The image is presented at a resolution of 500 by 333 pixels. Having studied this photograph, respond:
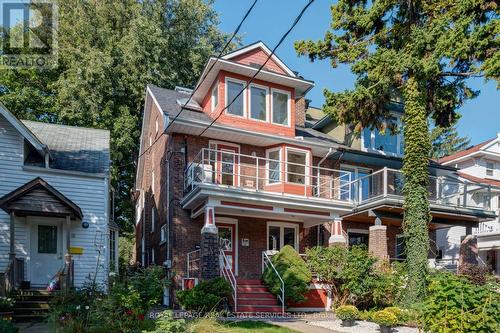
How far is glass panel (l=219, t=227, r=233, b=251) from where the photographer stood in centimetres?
1777

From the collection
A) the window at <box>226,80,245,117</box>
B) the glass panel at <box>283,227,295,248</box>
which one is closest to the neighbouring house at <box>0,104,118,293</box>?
the window at <box>226,80,245,117</box>

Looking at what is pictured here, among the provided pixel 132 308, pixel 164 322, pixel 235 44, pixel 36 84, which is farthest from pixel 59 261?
pixel 235 44

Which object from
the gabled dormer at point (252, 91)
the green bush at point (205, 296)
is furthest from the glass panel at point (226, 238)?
the gabled dormer at point (252, 91)

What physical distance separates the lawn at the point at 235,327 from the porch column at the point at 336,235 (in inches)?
266

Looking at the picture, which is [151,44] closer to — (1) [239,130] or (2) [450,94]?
(1) [239,130]

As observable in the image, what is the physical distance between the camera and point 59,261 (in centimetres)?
1502

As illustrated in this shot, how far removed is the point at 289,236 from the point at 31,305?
35.2 ft

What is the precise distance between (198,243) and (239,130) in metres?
4.90

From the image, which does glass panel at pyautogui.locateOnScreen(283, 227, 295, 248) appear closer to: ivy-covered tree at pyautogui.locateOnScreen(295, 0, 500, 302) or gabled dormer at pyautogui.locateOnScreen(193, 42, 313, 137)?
gabled dormer at pyautogui.locateOnScreen(193, 42, 313, 137)

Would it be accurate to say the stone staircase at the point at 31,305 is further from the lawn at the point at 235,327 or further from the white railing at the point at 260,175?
the white railing at the point at 260,175

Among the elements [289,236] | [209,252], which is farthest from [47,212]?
[289,236]

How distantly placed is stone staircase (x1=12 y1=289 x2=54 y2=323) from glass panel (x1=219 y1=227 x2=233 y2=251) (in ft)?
22.6

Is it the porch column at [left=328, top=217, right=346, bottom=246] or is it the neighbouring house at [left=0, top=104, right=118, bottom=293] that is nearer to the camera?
the neighbouring house at [left=0, top=104, right=118, bottom=293]

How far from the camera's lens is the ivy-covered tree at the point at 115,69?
25.7m
